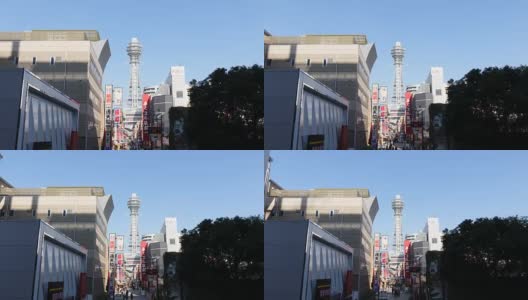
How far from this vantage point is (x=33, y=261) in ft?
50.0

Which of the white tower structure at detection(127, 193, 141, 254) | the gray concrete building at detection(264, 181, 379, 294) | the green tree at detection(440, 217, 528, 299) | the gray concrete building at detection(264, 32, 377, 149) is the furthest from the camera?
the green tree at detection(440, 217, 528, 299)

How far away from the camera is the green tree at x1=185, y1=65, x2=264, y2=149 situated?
15398 millimetres

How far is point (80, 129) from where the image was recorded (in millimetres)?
15258

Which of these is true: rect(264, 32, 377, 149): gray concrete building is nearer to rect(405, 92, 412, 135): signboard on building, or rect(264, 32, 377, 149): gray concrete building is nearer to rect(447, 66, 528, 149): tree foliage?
rect(405, 92, 412, 135): signboard on building

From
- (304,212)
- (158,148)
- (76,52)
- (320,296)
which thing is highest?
(76,52)

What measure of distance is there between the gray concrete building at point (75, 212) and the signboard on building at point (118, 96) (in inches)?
67.4

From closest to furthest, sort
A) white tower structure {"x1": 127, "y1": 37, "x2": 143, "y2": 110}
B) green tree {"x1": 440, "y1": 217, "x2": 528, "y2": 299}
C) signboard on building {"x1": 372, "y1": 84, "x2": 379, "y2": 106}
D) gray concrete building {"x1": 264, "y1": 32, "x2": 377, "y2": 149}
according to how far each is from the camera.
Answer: gray concrete building {"x1": 264, "y1": 32, "x2": 377, "y2": 149}, signboard on building {"x1": 372, "y1": 84, "x2": 379, "y2": 106}, white tower structure {"x1": 127, "y1": 37, "x2": 143, "y2": 110}, green tree {"x1": 440, "y1": 217, "x2": 528, "y2": 299}

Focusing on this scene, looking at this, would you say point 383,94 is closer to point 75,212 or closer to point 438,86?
point 438,86

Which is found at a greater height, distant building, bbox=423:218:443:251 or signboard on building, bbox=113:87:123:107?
signboard on building, bbox=113:87:123:107

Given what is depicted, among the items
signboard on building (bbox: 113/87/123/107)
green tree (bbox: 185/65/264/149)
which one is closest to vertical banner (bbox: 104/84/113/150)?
signboard on building (bbox: 113/87/123/107)

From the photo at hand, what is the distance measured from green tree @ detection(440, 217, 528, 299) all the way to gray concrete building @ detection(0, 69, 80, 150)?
7.26 m

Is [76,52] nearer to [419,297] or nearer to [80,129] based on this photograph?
[80,129]

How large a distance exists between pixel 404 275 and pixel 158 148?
5.06 m

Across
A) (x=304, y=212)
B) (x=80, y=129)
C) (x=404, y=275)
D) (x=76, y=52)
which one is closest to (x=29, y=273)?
(x=80, y=129)
